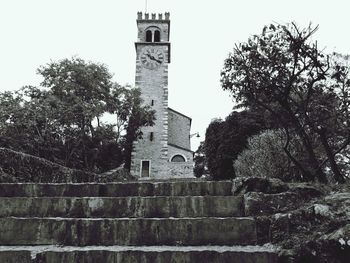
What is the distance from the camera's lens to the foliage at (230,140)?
78.9 ft

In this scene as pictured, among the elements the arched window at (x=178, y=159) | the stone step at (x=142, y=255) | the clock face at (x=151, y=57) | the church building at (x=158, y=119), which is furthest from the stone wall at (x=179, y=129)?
the stone step at (x=142, y=255)

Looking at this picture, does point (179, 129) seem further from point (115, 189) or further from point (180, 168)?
point (115, 189)

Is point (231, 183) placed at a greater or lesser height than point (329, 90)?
lesser

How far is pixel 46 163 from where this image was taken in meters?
8.52

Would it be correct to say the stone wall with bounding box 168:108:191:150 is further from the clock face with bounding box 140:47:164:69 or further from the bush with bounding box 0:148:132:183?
the bush with bounding box 0:148:132:183

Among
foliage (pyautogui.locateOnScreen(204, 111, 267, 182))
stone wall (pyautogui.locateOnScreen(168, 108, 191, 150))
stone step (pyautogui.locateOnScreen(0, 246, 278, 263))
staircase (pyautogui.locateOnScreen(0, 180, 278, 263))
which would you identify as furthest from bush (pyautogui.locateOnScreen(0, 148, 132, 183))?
stone wall (pyautogui.locateOnScreen(168, 108, 191, 150))

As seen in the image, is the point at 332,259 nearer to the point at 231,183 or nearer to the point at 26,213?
the point at 231,183

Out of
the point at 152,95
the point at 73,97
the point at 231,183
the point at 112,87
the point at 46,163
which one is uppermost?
the point at 152,95

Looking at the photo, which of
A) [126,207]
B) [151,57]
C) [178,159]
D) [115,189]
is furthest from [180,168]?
[126,207]

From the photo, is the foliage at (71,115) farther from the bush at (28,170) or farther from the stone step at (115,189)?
the stone step at (115,189)

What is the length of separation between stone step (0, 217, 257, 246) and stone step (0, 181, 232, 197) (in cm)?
132

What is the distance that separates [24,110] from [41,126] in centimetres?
129

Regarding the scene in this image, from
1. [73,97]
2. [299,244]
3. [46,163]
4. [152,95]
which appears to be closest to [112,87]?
[73,97]

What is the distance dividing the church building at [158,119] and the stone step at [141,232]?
1008 inches
